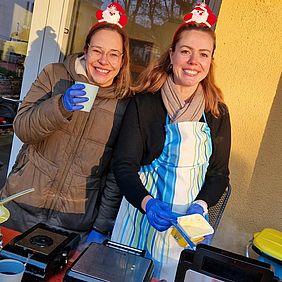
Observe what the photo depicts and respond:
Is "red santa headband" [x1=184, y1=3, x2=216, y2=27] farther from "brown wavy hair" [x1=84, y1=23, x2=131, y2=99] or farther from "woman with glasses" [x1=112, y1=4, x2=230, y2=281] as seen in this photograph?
"brown wavy hair" [x1=84, y1=23, x2=131, y2=99]

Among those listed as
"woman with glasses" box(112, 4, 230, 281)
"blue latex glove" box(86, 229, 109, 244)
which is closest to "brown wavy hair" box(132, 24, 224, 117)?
"woman with glasses" box(112, 4, 230, 281)

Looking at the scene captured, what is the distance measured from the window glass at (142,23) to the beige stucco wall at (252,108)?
0.44 meters

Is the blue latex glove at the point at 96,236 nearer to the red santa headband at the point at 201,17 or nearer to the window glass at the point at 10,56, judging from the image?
the red santa headband at the point at 201,17

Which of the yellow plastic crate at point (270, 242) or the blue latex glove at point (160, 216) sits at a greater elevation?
the blue latex glove at point (160, 216)

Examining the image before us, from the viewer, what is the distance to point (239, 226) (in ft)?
7.90

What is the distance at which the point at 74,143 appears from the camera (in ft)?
5.08

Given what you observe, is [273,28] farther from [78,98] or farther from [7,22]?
[7,22]

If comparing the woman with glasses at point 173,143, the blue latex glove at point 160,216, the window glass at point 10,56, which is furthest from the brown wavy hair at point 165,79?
the window glass at point 10,56

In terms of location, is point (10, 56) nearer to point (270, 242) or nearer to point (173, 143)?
point (173, 143)

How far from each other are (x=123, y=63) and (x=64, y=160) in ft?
1.62

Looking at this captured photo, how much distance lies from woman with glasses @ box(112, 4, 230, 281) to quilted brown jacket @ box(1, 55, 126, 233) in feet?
0.37

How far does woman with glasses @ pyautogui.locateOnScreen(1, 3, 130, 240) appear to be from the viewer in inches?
60.6

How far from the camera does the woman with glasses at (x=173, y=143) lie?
58.2 inches

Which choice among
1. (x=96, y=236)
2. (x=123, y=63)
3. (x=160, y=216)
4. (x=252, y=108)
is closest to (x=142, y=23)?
(x=252, y=108)
